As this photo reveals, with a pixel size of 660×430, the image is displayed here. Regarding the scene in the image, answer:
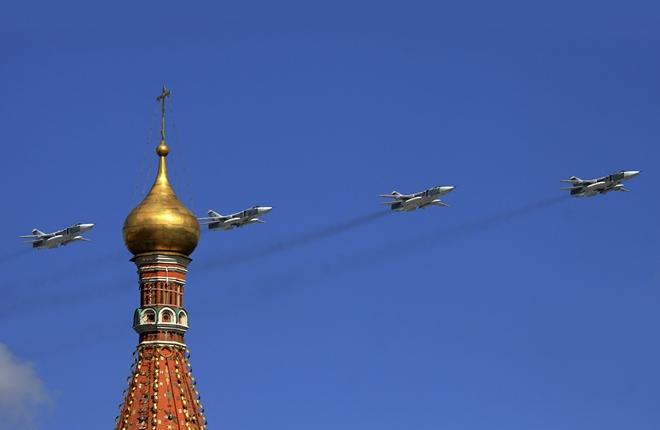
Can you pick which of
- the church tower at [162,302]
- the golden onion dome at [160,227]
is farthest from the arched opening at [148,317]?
the golden onion dome at [160,227]

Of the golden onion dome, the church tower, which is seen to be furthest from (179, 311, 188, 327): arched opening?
the golden onion dome

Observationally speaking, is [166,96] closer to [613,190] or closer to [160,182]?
[160,182]

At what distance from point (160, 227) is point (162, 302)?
9.16ft

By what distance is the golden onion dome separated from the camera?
86500mm

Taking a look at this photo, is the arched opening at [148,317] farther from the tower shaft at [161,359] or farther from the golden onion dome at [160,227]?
the golden onion dome at [160,227]

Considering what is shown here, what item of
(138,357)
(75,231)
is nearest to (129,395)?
(138,357)

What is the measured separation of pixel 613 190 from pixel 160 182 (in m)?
30.8

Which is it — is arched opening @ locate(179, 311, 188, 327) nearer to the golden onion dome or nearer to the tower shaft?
the tower shaft

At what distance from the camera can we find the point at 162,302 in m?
86.7

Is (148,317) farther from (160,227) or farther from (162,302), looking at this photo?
(160,227)

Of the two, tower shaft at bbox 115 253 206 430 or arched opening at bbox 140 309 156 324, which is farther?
arched opening at bbox 140 309 156 324

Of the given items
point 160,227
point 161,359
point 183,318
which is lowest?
point 161,359

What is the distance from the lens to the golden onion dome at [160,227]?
86500 millimetres

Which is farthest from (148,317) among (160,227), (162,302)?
(160,227)
